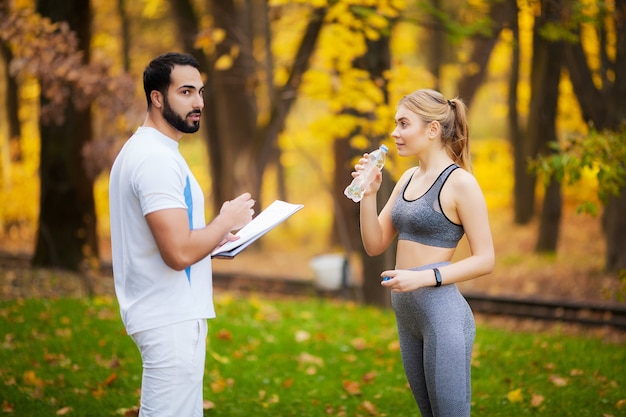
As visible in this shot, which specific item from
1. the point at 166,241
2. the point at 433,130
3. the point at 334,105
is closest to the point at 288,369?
the point at 433,130

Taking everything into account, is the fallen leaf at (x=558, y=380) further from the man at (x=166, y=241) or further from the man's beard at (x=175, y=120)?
the man's beard at (x=175, y=120)

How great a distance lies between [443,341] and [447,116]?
116 centimetres

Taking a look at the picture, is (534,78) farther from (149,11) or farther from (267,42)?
(149,11)

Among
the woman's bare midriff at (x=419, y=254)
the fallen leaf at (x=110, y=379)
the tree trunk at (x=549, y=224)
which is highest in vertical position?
the woman's bare midriff at (x=419, y=254)

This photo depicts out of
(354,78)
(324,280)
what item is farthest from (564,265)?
(354,78)

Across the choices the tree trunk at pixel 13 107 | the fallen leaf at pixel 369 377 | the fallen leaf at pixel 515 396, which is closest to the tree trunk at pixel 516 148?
the fallen leaf at pixel 369 377

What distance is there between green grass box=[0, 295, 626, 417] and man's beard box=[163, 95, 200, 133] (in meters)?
2.72

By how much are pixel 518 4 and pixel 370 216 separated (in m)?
4.81

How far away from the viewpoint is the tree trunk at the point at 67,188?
10570 millimetres

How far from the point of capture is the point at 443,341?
131 inches

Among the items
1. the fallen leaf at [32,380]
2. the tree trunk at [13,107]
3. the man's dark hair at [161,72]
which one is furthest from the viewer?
the tree trunk at [13,107]

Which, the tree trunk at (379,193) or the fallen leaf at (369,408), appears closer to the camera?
the fallen leaf at (369,408)

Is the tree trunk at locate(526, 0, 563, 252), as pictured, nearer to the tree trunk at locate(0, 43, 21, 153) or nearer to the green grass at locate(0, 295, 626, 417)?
the green grass at locate(0, 295, 626, 417)

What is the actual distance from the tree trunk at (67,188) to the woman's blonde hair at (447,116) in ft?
26.6
